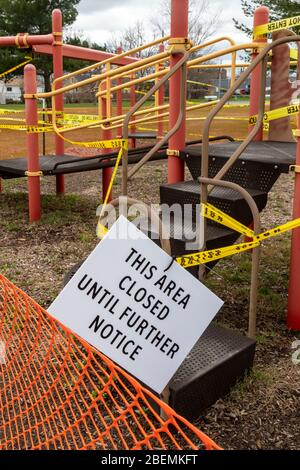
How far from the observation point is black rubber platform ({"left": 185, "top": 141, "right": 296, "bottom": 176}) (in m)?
3.60

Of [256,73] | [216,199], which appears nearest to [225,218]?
[216,199]

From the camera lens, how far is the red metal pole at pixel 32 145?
6316 mm

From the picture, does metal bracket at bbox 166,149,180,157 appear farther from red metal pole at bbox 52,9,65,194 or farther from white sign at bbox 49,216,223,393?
red metal pole at bbox 52,9,65,194

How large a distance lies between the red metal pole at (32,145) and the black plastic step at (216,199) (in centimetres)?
306

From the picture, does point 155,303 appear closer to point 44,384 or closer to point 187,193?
point 44,384

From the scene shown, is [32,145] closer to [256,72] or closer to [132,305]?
[256,72]

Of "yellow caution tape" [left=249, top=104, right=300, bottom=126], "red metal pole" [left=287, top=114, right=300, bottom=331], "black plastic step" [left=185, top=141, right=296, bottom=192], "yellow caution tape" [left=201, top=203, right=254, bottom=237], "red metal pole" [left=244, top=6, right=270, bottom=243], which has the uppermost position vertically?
"red metal pole" [left=244, top=6, right=270, bottom=243]

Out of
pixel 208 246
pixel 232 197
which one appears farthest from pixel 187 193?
pixel 208 246

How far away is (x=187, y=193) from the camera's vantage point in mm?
3682

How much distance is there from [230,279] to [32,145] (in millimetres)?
3246

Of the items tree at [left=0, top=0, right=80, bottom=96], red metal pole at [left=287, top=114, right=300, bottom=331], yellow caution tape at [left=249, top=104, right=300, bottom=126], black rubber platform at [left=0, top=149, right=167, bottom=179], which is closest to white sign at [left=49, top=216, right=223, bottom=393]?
red metal pole at [left=287, top=114, right=300, bottom=331]

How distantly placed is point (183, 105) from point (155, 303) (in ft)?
7.49

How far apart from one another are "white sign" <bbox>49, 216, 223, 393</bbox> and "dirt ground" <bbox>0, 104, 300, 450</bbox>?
2.15 feet

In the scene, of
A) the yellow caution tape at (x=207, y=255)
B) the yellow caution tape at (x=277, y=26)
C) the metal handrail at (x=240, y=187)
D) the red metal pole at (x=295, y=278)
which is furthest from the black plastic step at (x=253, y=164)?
the yellow caution tape at (x=277, y=26)
